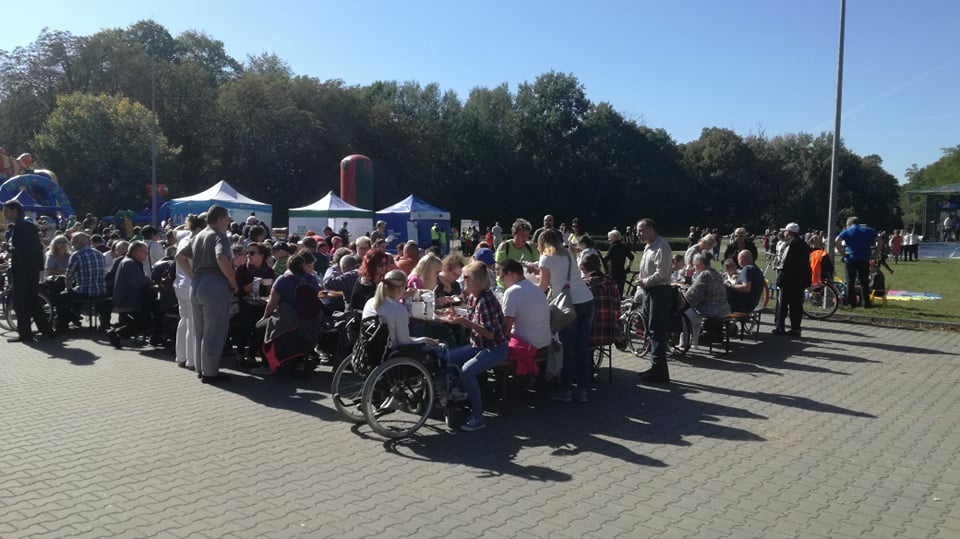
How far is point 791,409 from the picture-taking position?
7168mm

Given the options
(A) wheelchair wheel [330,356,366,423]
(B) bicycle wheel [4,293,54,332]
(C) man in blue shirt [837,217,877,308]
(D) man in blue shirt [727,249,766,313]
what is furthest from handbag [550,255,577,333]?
(C) man in blue shirt [837,217,877,308]

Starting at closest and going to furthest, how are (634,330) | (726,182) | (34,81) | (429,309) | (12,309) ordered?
(429,309)
(634,330)
(12,309)
(34,81)
(726,182)

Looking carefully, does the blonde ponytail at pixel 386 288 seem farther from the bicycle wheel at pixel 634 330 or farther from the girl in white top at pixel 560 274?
the bicycle wheel at pixel 634 330

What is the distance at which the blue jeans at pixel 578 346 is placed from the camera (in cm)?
733

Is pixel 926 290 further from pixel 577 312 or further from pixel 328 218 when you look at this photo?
pixel 328 218

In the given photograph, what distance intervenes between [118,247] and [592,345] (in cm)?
812

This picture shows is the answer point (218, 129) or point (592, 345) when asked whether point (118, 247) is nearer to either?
point (592, 345)

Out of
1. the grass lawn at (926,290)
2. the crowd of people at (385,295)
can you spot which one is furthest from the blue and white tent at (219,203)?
the grass lawn at (926,290)

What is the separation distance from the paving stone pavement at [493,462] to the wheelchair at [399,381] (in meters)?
0.22

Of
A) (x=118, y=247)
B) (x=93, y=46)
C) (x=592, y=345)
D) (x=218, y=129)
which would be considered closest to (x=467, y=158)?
(x=218, y=129)

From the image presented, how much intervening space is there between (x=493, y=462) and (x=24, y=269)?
832cm

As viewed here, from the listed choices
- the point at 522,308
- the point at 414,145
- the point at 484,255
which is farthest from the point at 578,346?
the point at 414,145

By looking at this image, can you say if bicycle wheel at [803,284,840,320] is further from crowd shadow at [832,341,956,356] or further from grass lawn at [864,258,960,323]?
crowd shadow at [832,341,956,356]

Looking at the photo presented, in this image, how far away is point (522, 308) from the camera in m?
6.64
